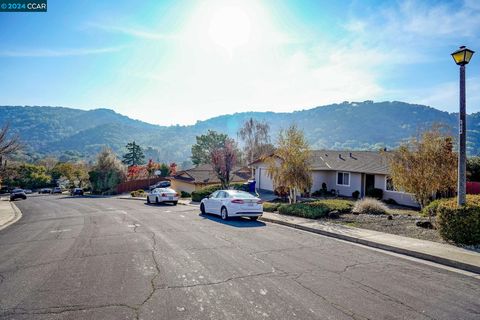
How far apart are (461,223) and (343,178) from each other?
2124 cm

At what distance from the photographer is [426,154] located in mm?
12938

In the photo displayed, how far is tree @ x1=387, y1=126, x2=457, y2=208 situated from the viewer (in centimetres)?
1288

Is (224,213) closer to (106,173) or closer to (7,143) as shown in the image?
(7,143)

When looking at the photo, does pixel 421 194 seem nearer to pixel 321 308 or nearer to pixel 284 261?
pixel 284 261

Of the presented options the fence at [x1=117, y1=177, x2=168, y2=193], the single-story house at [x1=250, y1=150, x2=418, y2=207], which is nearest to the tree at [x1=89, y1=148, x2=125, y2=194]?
the fence at [x1=117, y1=177, x2=168, y2=193]

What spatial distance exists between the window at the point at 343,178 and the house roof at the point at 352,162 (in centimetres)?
65

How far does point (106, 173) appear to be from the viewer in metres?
54.3

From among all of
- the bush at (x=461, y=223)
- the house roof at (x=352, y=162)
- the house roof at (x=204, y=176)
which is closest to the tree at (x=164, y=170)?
the house roof at (x=204, y=176)

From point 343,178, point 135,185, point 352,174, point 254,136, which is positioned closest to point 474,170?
point 352,174

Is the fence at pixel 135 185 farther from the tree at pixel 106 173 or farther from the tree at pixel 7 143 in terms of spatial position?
the tree at pixel 7 143

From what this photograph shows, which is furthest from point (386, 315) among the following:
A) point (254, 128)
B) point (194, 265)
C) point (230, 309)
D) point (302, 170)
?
point (254, 128)

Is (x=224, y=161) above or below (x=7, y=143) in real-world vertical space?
below

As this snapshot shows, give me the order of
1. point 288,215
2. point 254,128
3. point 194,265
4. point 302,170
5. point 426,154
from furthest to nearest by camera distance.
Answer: point 254,128 < point 302,170 < point 288,215 < point 426,154 < point 194,265

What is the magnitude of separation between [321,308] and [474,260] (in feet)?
16.3
